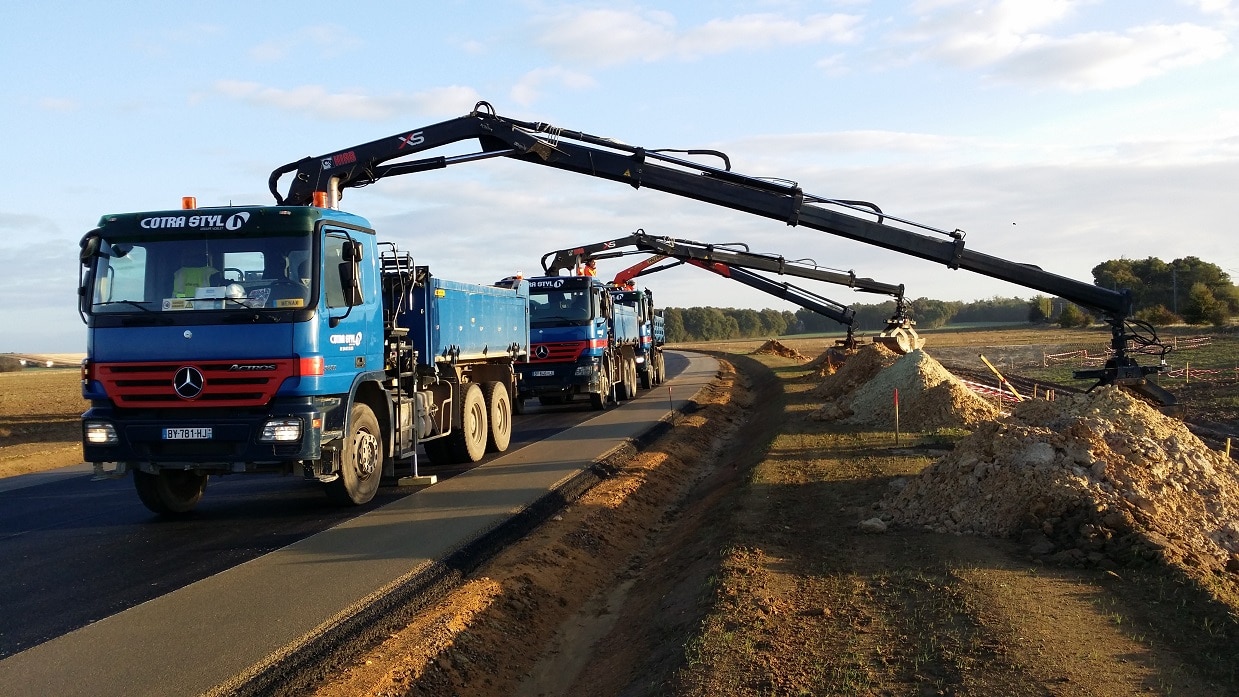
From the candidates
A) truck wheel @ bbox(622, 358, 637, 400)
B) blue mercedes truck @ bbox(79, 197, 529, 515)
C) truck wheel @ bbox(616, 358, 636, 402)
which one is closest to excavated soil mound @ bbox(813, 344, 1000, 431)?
truck wheel @ bbox(616, 358, 636, 402)

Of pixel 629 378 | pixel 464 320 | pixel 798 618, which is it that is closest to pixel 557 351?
pixel 629 378

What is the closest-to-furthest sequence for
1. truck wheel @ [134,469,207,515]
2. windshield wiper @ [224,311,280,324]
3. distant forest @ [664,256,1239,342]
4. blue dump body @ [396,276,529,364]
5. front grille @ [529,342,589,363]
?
windshield wiper @ [224,311,280,324] < truck wheel @ [134,469,207,515] < blue dump body @ [396,276,529,364] < front grille @ [529,342,589,363] < distant forest @ [664,256,1239,342]

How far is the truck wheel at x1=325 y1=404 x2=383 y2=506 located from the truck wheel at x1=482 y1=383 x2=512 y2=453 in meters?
4.66

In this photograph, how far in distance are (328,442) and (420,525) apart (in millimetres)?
1313

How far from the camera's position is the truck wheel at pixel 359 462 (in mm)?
10297

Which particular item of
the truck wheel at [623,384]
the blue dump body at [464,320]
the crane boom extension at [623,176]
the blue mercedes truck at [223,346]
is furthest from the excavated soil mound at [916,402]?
the blue mercedes truck at [223,346]

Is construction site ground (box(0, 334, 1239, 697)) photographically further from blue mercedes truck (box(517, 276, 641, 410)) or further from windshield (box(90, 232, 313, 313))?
blue mercedes truck (box(517, 276, 641, 410))

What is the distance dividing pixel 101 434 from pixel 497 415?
7.37 m

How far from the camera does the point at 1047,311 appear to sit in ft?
326

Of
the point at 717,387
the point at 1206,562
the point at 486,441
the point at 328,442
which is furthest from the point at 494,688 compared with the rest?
the point at 717,387

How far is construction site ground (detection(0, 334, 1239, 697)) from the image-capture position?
17.4ft

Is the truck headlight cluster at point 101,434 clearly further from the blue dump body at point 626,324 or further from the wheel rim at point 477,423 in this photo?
the blue dump body at point 626,324

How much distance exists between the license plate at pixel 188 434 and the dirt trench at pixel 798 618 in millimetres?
3280

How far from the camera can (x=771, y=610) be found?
647 cm
